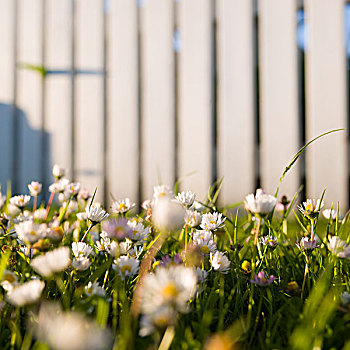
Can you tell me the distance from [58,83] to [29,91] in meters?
0.23

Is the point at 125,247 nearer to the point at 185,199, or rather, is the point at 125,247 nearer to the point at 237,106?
the point at 185,199

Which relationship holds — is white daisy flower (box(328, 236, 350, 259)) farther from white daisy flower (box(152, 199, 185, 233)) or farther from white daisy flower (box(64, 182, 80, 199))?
white daisy flower (box(64, 182, 80, 199))

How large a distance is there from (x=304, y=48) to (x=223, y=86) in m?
0.56

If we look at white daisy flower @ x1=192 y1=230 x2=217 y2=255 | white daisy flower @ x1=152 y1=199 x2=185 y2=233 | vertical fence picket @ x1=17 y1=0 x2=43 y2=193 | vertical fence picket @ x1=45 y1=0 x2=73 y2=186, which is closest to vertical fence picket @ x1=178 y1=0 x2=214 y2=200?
vertical fence picket @ x1=45 y1=0 x2=73 y2=186

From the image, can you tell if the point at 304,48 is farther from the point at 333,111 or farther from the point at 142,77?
the point at 142,77

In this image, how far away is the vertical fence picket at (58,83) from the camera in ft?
9.41

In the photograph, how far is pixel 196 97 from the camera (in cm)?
263

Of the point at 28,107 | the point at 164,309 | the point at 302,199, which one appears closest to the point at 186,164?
the point at 302,199

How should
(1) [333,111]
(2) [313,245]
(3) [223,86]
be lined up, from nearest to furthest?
(2) [313,245] < (1) [333,111] < (3) [223,86]

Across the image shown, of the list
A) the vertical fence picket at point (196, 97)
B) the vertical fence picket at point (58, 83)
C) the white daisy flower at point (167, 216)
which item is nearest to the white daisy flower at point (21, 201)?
the white daisy flower at point (167, 216)

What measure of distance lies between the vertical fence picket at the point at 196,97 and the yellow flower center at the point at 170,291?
216 centimetres

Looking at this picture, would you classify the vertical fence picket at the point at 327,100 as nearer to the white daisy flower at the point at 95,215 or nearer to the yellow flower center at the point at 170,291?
the white daisy flower at the point at 95,215

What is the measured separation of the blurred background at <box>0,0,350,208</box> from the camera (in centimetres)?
247

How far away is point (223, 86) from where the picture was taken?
2592mm
